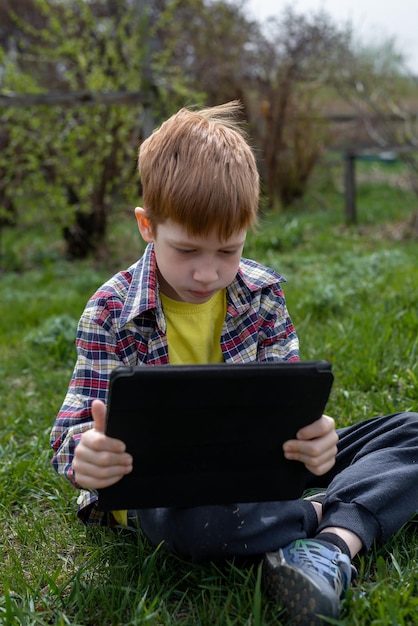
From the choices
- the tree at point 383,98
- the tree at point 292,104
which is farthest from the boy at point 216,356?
the tree at point 292,104

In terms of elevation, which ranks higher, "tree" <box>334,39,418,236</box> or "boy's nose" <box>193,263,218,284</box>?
"tree" <box>334,39,418,236</box>

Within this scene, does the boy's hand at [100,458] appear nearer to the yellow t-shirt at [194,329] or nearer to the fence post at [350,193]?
the yellow t-shirt at [194,329]

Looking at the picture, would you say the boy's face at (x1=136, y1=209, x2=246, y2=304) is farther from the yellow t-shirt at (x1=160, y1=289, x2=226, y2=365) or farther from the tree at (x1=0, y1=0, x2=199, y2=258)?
the tree at (x1=0, y1=0, x2=199, y2=258)

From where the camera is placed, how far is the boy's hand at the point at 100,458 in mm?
1547

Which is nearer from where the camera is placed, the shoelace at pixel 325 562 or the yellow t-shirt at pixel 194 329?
the shoelace at pixel 325 562

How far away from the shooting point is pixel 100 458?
1.55 m

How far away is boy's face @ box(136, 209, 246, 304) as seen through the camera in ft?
5.79

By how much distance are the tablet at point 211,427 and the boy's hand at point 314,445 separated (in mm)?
18

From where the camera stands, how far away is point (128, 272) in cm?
207

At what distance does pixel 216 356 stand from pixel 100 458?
0.62 meters

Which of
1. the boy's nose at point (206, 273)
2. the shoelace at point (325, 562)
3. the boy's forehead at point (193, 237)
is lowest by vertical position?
the shoelace at point (325, 562)

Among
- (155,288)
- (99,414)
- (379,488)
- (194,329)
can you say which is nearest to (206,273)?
(155,288)

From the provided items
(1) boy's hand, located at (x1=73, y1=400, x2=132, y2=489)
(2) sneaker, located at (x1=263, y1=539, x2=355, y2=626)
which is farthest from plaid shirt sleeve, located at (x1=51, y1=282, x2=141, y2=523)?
(2) sneaker, located at (x1=263, y1=539, x2=355, y2=626)

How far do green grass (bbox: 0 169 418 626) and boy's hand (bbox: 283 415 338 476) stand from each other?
0.28 meters
